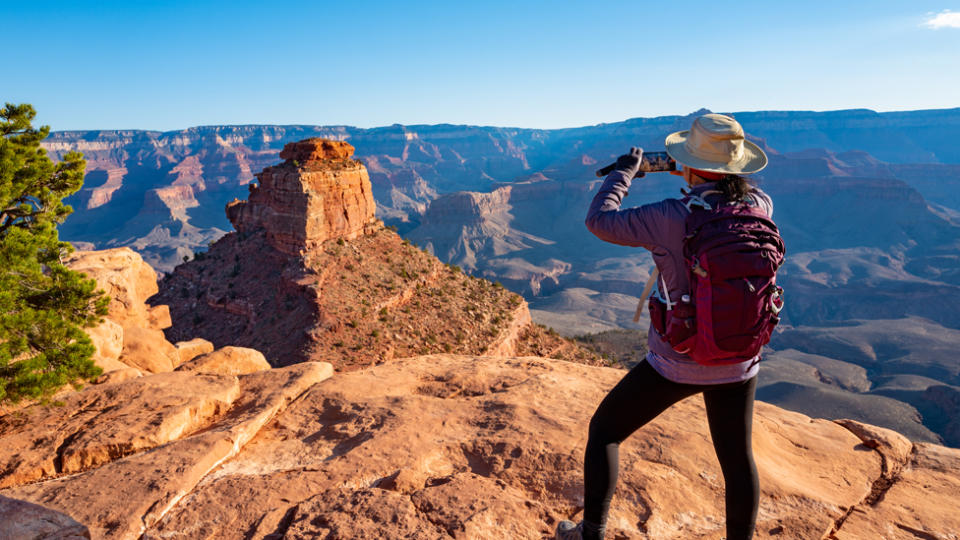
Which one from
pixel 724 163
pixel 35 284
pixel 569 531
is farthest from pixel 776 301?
pixel 35 284

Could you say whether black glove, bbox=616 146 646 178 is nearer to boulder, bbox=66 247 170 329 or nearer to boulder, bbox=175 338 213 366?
boulder, bbox=175 338 213 366

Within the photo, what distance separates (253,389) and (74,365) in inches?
106

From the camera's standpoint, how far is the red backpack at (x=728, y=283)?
221 centimetres

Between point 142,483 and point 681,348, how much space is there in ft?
13.4

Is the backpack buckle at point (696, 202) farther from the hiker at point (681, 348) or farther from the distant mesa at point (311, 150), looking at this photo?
the distant mesa at point (311, 150)

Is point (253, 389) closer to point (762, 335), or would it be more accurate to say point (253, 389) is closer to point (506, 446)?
point (506, 446)

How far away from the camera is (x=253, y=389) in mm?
6152

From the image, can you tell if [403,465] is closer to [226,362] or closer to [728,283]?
[728,283]

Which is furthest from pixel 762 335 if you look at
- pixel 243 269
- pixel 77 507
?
pixel 243 269

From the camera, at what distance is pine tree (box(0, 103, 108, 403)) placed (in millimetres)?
6203

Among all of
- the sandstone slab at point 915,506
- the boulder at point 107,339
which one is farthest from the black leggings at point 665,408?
the boulder at point 107,339

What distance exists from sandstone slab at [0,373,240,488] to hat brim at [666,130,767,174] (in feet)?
17.2

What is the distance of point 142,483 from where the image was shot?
3.84 metres

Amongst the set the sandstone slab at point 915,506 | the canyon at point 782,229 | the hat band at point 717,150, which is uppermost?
the hat band at point 717,150
